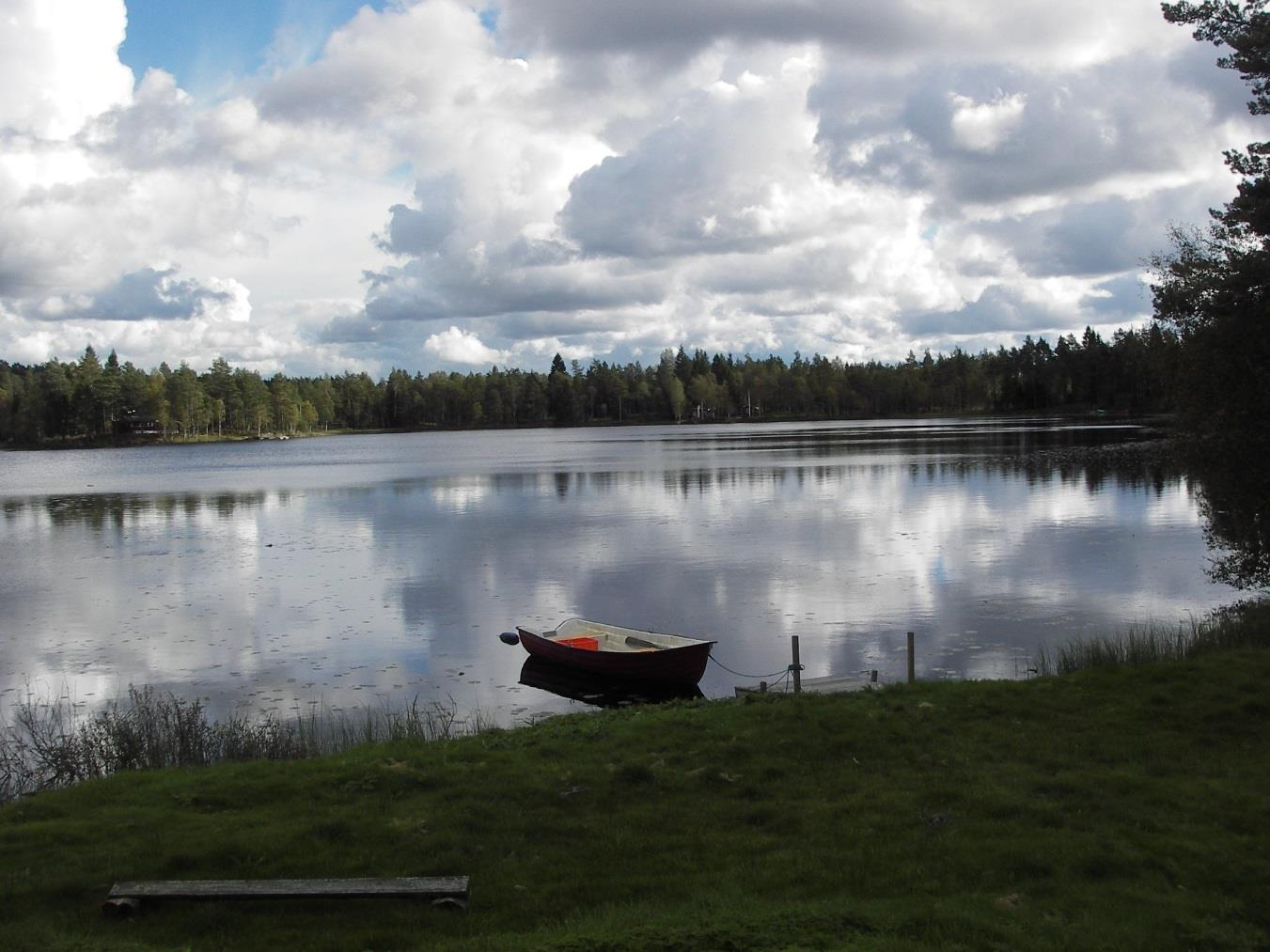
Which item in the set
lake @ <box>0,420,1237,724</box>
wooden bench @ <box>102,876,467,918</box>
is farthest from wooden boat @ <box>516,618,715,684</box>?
wooden bench @ <box>102,876,467,918</box>

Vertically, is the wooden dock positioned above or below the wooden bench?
below

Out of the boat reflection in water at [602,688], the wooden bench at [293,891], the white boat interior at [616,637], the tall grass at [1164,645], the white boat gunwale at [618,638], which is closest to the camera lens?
the wooden bench at [293,891]

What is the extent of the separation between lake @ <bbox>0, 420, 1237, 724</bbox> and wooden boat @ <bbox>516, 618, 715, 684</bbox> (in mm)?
798

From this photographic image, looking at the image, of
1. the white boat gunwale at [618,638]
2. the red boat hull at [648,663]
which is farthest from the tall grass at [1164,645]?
the white boat gunwale at [618,638]

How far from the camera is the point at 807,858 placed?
30.3 feet

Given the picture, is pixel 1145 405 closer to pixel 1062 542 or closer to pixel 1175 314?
pixel 1062 542

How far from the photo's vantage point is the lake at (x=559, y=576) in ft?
79.4

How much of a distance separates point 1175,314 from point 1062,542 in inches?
705

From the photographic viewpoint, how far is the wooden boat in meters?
22.5

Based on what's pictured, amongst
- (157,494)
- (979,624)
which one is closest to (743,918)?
(979,624)

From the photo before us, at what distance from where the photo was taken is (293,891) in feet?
27.9

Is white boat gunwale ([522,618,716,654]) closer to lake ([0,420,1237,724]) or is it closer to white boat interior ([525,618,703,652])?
white boat interior ([525,618,703,652])

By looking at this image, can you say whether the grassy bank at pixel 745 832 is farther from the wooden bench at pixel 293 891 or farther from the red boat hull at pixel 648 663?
the red boat hull at pixel 648 663

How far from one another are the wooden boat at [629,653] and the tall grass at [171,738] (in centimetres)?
374
